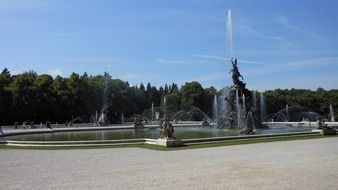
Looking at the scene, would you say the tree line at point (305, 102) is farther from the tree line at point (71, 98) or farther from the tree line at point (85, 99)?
the tree line at point (71, 98)

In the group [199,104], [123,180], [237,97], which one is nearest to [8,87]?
[199,104]

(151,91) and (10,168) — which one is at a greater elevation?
(151,91)

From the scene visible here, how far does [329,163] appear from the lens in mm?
18469

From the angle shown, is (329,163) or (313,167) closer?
(313,167)

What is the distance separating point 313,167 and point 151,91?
5652 inches

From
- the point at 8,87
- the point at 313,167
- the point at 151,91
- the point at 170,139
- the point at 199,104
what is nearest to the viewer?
the point at 313,167

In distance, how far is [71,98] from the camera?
9488 cm

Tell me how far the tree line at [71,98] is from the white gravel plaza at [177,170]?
5597cm

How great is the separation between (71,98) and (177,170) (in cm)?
8102

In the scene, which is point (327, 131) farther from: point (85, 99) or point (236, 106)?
point (85, 99)

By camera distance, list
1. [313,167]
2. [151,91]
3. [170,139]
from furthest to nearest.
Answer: [151,91] < [170,139] < [313,167]

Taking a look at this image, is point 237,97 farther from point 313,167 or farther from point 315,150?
point 313,167

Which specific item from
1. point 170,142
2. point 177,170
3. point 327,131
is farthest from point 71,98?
point 177,170

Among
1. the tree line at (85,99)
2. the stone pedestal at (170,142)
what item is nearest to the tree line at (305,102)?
the tree line at (85,99)
